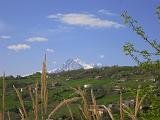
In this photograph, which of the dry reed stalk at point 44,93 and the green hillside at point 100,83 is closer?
the dry reed stalk at point 44,93

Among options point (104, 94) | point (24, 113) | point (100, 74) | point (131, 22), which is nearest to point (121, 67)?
point (100, 74)

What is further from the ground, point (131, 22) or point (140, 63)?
point (131, 22)

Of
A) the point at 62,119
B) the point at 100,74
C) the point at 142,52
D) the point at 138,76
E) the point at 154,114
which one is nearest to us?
the point at 154,114

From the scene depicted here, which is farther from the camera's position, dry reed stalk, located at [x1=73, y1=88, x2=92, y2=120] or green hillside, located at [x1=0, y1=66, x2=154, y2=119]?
green hillside, located at [x1=0, y1=66, x2=154, y2=119]

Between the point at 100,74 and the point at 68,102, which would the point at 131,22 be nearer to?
the point at 68,102

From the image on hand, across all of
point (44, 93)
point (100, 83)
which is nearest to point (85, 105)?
point (44, 93)

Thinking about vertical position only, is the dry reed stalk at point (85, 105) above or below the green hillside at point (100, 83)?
below

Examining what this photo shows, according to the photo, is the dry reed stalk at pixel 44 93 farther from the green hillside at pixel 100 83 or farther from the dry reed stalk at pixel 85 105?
the green hillside at pixel 100 83

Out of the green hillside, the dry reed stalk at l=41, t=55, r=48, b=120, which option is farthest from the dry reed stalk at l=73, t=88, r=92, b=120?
the green hillside

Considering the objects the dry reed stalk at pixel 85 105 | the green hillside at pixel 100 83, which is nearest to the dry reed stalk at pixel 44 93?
the dry reed stalk at pixel 85 105

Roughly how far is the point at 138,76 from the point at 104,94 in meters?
30.8

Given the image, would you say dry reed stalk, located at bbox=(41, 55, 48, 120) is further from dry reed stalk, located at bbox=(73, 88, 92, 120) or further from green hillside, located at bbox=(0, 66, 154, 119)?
green hillside, located at bbox=(0, 66, 154, 119)

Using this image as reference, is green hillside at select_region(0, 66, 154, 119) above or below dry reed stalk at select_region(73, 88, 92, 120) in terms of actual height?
above

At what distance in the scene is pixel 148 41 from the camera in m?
22.0
